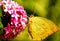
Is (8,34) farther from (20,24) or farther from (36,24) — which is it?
(36,24)

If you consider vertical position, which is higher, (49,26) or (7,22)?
(7,22)

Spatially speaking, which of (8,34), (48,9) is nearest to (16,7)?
(8,34)

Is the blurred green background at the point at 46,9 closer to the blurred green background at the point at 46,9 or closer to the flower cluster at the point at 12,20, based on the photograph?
the blurred green background at the point at 46,9

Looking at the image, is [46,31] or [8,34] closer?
[8,34]

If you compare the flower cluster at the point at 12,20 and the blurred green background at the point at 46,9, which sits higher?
the flower cluster at the point at 12,20

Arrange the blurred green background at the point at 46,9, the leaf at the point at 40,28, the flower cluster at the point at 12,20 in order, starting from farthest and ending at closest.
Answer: the blurred green background at the point at 46,9, the leaf at the point at 40,28, the flower cluster at the point at 12,20

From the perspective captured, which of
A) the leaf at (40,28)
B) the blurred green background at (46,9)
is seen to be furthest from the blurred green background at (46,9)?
the leaf at (40,28)

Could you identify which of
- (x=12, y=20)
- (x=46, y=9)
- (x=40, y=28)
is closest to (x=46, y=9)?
(x=46, y=9)

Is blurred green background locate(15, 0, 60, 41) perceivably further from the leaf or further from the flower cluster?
the flower cluster
